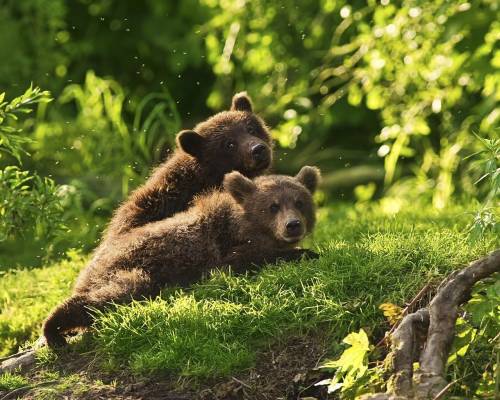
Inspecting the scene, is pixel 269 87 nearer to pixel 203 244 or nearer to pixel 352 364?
pixel 203 244

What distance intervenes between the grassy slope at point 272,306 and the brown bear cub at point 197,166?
116cm

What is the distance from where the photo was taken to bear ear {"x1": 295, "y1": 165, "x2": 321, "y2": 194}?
7.26 m

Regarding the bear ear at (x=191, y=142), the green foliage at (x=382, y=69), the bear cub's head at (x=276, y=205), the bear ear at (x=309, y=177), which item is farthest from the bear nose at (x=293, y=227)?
the green foliage at (x=382, y=69)

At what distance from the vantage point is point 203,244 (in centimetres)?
659

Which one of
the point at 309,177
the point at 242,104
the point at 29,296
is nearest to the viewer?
the point at 309,177

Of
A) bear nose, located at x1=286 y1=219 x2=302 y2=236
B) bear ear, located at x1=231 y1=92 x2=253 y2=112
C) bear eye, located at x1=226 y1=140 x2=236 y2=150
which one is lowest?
bear nose, located at x1=286 y1=219 x2=302 y2=236

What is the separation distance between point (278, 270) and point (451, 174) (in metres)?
5.36

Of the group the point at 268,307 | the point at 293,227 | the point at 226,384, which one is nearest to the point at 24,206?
the point at 293,227

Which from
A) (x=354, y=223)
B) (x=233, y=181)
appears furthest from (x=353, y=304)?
(x=354, y=223)

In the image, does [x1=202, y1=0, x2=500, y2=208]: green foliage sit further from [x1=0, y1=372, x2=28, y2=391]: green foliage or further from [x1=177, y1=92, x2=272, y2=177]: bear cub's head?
[x1=0, y1=372, x2=28, y2=391]: green foliage

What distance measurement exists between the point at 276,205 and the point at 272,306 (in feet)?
3.97

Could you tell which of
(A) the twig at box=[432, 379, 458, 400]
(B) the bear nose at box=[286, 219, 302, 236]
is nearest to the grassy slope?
(B) the bear nose at box=[286, 219, 302, 236]

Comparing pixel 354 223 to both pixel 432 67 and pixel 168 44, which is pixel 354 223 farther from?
pixel 168 44

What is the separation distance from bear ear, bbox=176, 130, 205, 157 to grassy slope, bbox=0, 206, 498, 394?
4.77ft
